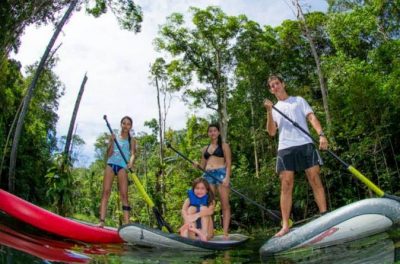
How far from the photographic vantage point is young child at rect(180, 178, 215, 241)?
16.1 feet

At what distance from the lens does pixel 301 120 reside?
440 cm

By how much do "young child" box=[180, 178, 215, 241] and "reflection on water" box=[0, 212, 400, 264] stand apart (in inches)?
21.1

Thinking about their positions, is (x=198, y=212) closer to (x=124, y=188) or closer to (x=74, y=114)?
(x=124, y=188)

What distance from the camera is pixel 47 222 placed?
4770mm

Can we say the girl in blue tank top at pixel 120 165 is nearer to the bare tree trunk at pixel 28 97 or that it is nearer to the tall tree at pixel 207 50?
the bare tree trunk at pixel 28 97

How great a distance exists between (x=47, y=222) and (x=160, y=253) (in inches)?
62.9

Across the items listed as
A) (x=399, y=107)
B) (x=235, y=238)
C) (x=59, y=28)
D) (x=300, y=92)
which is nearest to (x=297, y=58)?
(x=300, y=92)

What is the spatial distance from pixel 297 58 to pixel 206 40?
16.6ft

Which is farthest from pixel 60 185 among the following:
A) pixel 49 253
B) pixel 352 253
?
pixel 352 253

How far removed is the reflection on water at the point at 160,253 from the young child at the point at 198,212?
54cm

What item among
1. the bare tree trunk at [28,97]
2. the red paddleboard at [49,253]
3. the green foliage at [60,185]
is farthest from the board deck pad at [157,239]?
the bare tree trunk at [28,97]

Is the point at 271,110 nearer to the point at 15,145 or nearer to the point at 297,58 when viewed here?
the point at 15,145

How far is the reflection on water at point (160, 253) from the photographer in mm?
2771

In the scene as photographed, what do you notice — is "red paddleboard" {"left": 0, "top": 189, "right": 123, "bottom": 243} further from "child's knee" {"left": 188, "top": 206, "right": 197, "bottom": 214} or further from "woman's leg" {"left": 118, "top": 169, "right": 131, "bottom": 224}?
"child's knee" {"left": 188, "top": 206, "right": 197, "bottom": 214}
